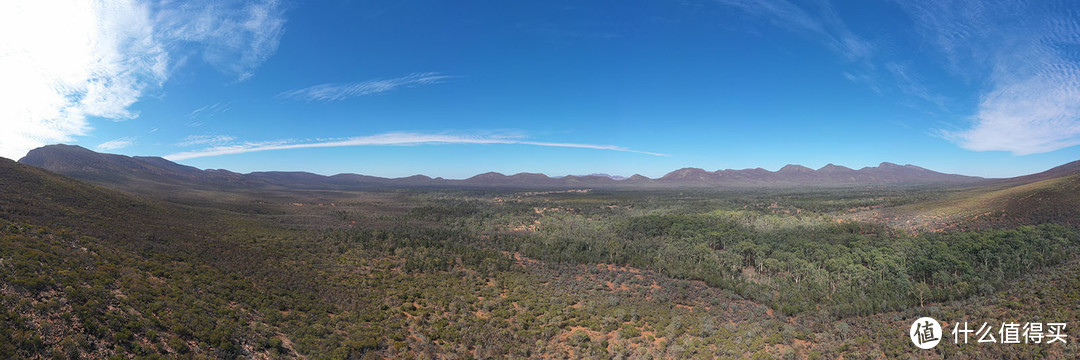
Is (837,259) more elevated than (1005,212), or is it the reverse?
(1005,212)

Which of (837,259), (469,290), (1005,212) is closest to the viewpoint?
(469,290)

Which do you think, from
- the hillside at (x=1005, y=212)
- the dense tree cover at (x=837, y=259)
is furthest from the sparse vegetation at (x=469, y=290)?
the hillside at (x=1005, y=212)

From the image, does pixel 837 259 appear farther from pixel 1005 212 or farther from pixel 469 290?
pixel 1005 212

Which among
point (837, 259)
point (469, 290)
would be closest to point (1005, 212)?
point (837, 259)

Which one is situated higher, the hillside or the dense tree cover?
the hillside

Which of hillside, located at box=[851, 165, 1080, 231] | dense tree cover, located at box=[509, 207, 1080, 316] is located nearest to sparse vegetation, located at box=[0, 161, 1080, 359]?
dense tree cover, located at box=[509, 207, 1080, 316]

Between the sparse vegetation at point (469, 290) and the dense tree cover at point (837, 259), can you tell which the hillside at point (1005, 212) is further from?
the dense tree cover at point (837, 259)

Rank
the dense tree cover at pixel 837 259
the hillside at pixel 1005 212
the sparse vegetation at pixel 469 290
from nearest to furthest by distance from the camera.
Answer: the sparse vegetation at pixel 469 290 → the dense tree cover at pixel 837 259 → the hillside at pixel 1005 212

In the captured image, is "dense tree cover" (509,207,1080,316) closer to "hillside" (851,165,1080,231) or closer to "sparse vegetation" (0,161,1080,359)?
"sparse vegetation" (0,161,1080,359)

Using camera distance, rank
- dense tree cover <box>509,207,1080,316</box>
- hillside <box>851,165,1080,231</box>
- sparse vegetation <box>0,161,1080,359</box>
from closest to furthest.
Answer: sparse vegetation <box>0,161,1080,359</box>
dense tree cover <box>509,207,1080,316</box>
hillside <box>851,165,1080,231</box>

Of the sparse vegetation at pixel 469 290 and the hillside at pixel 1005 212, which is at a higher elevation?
the hillside at pixel 1005 212

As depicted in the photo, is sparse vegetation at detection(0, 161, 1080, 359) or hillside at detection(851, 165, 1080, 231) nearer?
sparse vegetation at detection(0, 161, 1080, 359)
